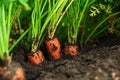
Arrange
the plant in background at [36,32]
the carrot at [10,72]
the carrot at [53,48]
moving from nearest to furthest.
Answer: the carrot at [10,72], the plant in background at [36,32], the carrot at [53,48]

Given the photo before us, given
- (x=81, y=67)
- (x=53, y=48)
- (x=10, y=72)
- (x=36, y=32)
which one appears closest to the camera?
(x=10, y=72)

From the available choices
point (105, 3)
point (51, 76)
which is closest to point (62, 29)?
point (105, 3)

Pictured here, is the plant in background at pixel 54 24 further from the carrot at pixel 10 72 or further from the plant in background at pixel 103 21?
the carrot at pixel 10 72

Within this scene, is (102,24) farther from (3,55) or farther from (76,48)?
(3,55)

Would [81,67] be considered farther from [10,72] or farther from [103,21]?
Result: [103,21]

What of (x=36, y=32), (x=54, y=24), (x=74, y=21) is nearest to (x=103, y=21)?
(x=74, y=21)

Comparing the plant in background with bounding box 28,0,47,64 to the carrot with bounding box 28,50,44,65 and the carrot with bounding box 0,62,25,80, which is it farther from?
the carrot with bounding box 0,62,25,80

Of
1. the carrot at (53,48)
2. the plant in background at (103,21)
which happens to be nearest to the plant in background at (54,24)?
the carrot at (53,48)
